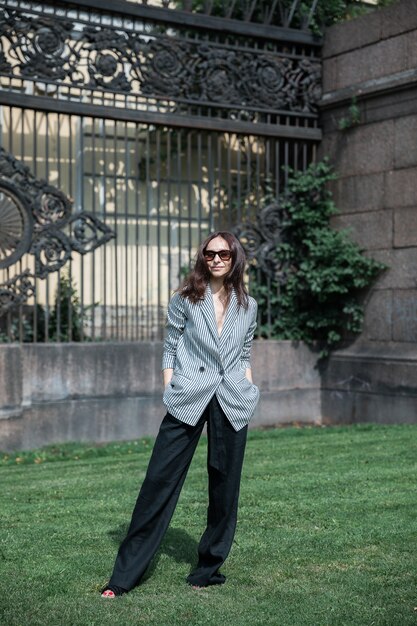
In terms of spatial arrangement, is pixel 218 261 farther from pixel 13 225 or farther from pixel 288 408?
pixel 288 408

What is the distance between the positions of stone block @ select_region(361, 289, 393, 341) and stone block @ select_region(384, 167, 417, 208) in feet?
3.33

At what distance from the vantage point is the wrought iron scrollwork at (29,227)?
11242 mm

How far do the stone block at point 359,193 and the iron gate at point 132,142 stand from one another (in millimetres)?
612

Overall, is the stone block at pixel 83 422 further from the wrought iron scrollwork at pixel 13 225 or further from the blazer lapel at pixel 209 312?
the blazer lapel at pixel 209 312

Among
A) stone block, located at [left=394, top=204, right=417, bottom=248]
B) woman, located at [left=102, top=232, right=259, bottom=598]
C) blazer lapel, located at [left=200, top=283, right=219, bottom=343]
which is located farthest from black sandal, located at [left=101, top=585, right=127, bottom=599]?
stone block, located at [left=394, top=204, right=417, bottom=248]

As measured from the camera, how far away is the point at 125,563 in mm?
5352

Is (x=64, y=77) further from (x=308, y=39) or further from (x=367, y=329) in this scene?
(x=367, y=329)

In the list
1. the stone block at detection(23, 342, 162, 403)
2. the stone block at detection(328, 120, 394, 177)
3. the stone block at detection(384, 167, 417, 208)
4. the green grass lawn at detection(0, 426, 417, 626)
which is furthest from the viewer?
the stone block at detection(328, 120, 394, 177)

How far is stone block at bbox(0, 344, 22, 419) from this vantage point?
11.0 m

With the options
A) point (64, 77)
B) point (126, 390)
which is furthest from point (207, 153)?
point (126, 390)

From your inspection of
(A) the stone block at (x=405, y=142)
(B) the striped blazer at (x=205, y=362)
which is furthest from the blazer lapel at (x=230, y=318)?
(A) the stone block at (x=405, y=142)

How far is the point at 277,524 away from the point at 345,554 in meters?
0.84

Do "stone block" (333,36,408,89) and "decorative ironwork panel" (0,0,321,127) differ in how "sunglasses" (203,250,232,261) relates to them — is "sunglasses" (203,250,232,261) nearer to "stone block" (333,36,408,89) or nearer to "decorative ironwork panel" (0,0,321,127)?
"decorative ironwork panel" (0,0,321,127)

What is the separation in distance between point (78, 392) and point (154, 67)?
150 inches
